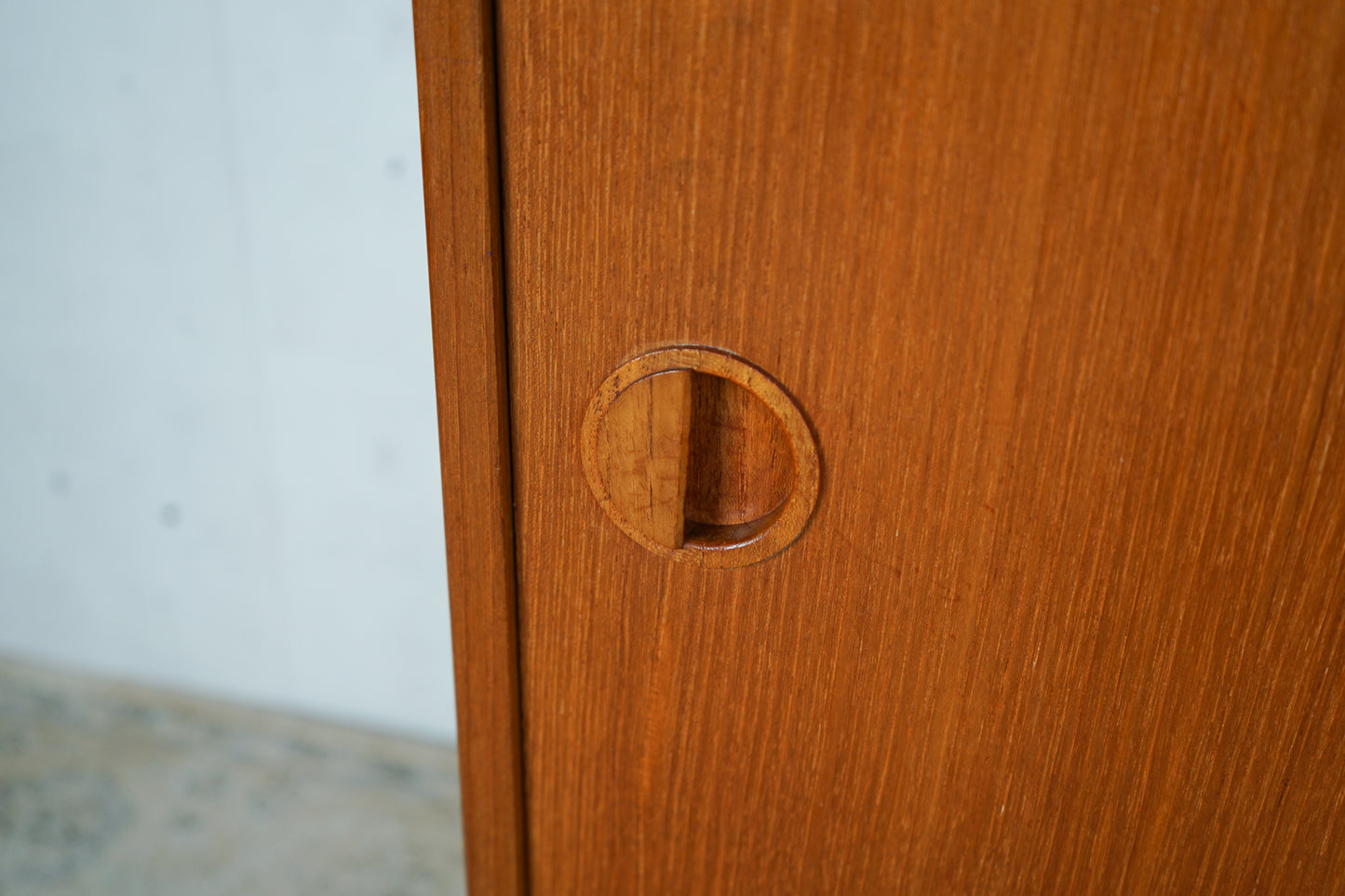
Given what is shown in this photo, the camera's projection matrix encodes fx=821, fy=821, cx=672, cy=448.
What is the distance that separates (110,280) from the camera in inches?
47.8

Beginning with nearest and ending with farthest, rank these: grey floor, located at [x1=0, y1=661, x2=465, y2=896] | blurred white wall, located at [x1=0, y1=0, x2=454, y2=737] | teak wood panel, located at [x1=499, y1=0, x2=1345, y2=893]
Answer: teak wood panel, located at [x1=499, y1=0, x2=1345, y2=893] < blurred white wall, located at [x1=0, y1=0, x2=454, y2=737] < grey floor, located at [x1=0, y1=661, x2=465, y2=896]

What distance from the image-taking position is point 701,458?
44 centimetres

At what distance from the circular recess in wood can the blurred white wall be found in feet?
2.52

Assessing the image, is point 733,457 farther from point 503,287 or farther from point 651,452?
point 503,287

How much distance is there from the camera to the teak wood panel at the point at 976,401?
12.8 inches

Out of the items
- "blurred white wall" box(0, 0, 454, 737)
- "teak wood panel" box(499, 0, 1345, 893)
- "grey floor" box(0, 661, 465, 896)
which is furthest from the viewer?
"grey floor" box(0, 661, 465, 896)

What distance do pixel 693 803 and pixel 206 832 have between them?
1.09m

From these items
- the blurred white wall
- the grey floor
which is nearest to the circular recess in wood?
the blurred white wall

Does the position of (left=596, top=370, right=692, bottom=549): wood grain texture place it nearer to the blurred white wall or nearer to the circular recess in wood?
the circular recess in wood

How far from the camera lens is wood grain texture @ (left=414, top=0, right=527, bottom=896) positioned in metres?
0.40

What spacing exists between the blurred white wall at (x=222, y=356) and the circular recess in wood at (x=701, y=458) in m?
0.77

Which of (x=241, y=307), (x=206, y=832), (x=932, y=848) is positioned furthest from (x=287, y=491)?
(x=932, y=848)

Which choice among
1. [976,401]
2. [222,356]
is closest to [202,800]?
[222,356]

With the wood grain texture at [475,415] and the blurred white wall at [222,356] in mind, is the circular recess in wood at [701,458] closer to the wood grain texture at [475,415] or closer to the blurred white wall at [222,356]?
the wood grain texture at [475,415]
